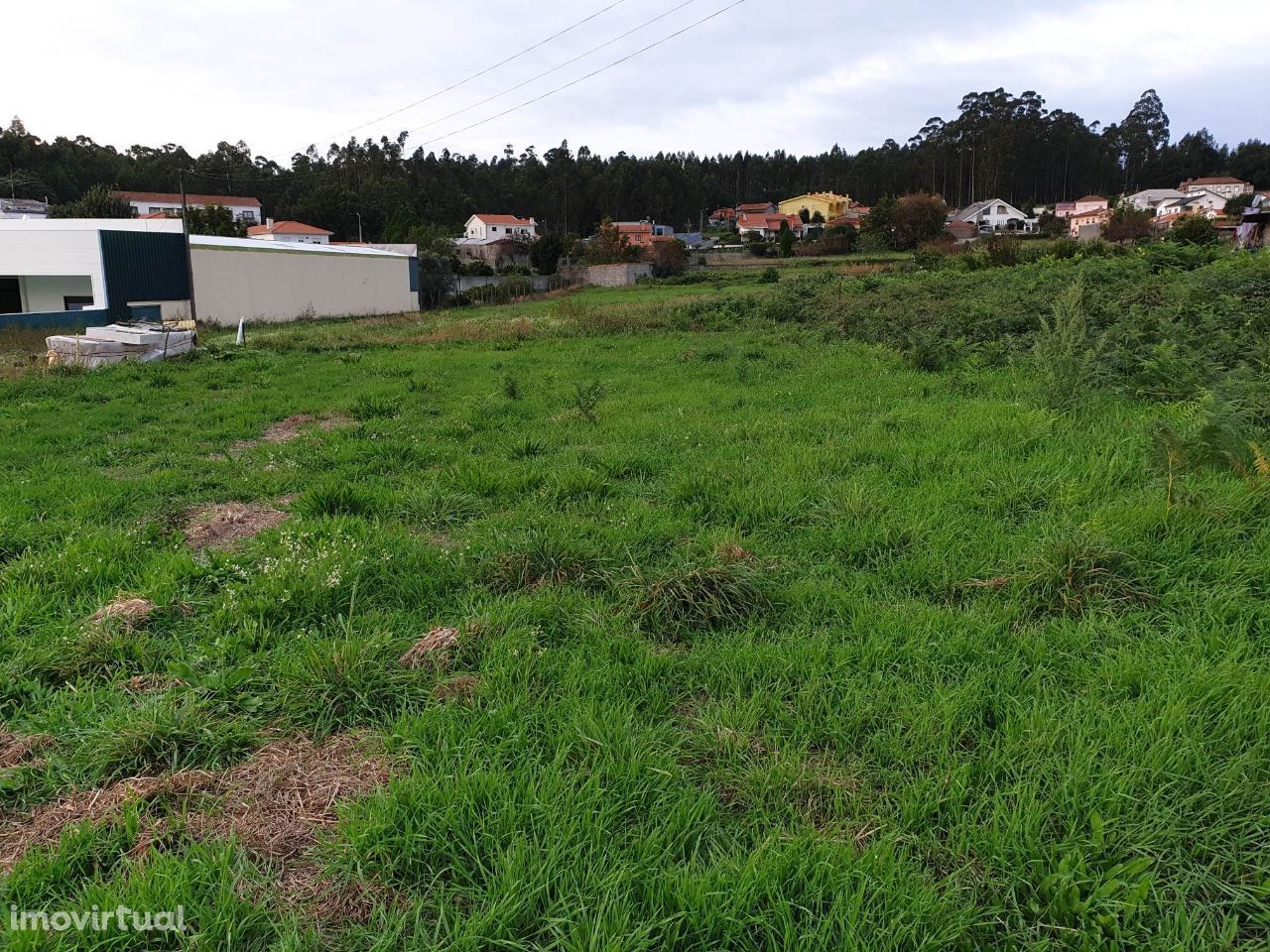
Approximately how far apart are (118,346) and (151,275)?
1854cm

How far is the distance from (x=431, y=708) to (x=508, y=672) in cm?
37

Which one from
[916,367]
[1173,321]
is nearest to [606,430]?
[916,367]

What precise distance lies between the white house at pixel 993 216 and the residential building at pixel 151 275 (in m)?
62.5

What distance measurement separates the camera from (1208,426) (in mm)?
4586

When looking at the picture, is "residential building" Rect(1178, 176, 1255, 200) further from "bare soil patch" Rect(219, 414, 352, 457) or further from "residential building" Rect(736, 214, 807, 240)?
"bare soil patch" Rect(219, 414, 352, 457)

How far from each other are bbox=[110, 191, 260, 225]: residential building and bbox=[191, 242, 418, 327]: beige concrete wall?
45362mm

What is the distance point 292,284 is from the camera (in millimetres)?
36312

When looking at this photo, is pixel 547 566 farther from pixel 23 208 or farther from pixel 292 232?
pixel 292 232

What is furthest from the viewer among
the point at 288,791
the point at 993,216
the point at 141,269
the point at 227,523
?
Answer: the point at 993,216

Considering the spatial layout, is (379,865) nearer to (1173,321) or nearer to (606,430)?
(606,430)

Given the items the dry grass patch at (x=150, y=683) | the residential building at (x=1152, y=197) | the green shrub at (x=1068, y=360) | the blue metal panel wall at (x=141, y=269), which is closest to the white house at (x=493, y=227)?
the blue metal panel wall at (x=141, y=269)

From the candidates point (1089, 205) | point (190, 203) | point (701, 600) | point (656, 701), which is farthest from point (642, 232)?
point (656, 701)

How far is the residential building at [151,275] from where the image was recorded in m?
30.0

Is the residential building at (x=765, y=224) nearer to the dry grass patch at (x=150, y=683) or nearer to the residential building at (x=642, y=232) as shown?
the residential building at (x=642, y=232)
